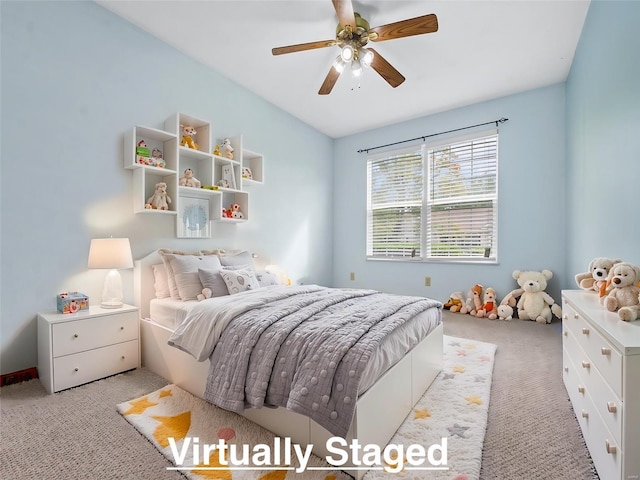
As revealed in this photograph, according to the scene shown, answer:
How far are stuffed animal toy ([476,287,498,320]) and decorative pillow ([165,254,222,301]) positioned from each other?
3089 mm

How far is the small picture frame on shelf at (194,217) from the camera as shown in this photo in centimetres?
303

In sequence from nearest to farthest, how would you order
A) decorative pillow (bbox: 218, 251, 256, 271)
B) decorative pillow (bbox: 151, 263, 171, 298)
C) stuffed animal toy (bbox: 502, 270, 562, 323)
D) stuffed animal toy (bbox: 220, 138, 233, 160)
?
decorative pillow (bbox: 151, 263, 171, 298) < decorative pillow (bbox: 218, 251, 256, 271) < stuffed animal toy (bbox: 220, 138, 233, 160) < stuffed animal toy (bbox: 502, 270, 562, 323)

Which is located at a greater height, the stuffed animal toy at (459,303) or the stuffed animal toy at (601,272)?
the stuffed animal toy at (601,272)

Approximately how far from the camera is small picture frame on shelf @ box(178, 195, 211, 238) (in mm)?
3031

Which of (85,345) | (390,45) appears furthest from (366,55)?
(85,345)

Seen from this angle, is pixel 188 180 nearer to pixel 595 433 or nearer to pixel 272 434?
pixel 272 434

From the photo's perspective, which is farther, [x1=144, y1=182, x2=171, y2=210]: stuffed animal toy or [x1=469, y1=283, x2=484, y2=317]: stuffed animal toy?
[x1=469, y1=283, x2=484, y2=317]: stuffed animal toy

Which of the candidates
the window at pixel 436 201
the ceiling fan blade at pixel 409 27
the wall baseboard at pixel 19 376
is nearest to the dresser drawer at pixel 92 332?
the wall baseboard at pixel 19 376

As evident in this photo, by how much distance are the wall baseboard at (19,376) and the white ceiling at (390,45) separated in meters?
2.80

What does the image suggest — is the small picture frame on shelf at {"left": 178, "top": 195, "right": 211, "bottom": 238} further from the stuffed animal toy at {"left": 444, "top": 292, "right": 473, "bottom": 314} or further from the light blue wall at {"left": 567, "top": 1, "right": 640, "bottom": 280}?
the light blue wall at {"left": 567, "top": 1, "right": 640, "bottom": 280}

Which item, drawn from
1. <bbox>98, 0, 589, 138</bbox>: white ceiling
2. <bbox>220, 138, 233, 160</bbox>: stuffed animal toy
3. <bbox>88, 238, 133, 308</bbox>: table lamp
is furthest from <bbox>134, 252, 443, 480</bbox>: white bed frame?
<bbox>98, 0, 589, 138</bbox>: white ceiling

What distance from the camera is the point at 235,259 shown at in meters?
3.16

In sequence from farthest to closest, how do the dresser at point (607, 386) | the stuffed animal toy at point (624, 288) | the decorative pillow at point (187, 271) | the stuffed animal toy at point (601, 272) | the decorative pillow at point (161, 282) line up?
the decorative pillow at point (161, 282), the decorative pillow at point (187, 271), the stuffed animal toy at point (601, 272), the stuffed animal toy at point (624, 288), the dresser at point (607, 386)

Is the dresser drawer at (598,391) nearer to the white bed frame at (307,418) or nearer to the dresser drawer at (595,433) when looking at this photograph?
the dresser drawer at (595,433)
